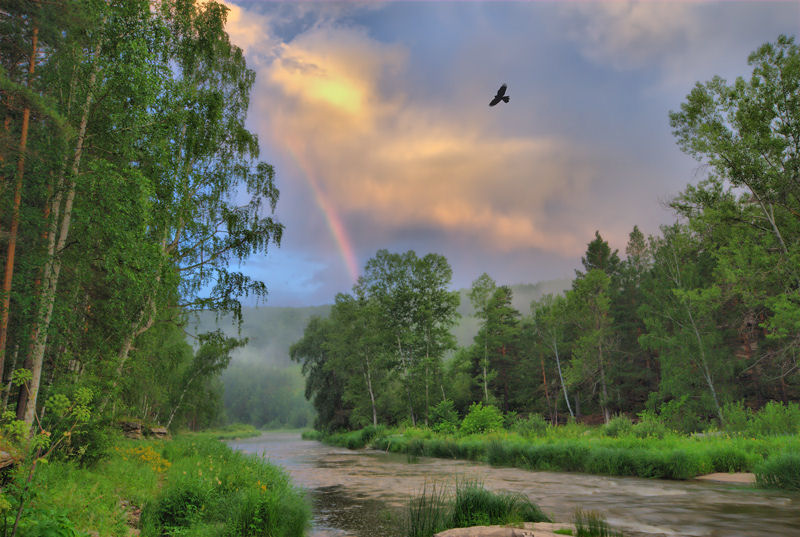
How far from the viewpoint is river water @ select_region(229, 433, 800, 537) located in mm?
9789

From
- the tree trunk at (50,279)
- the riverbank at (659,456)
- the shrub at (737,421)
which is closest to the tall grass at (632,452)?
the riverbank at (659,456)

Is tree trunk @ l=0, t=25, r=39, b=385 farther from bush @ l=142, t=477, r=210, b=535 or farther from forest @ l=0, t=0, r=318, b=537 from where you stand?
bush @ l=142, t=477, r=210, b=535

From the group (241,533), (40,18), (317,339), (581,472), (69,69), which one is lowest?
(581,472)

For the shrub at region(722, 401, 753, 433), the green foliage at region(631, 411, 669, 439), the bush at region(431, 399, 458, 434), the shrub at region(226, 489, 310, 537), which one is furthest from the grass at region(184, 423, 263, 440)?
the shrub at region(722, 401, 753, 433)

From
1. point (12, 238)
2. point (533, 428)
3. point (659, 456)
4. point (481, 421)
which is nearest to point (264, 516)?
point (12, 238)

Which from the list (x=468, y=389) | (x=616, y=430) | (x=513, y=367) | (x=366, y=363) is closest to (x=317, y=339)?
(x=366, y=363)

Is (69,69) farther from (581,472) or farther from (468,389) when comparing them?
(468,389)

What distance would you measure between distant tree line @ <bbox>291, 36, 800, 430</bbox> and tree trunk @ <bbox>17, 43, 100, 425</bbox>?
3039cm

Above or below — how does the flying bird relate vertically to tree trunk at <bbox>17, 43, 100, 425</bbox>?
above

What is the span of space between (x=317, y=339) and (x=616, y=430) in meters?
42.6

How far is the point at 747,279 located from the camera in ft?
87.0

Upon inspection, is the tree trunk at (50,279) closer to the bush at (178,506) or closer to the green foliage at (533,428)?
the bush at (178,506)

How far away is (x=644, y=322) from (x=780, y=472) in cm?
2969

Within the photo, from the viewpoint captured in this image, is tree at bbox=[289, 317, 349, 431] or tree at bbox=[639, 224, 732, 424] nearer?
tree at bbox=[639, 224, 732, 424]
